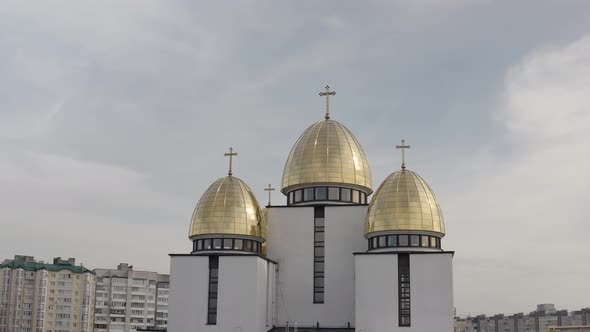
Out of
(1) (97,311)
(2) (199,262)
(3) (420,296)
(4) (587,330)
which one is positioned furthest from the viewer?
(4) (587,330)

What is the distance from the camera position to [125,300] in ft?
299

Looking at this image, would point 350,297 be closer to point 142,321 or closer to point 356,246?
point 356,246

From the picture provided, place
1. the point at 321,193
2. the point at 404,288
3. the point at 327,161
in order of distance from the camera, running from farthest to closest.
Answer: the point at 321,193 < the point at 327,161 < the point at 404,288

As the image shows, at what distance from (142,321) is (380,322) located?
2554 inches

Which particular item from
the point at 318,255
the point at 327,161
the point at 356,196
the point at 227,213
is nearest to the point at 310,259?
the point at 318,255

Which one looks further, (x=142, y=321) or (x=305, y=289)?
(x=142, y=321)

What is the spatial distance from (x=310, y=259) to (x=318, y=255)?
1.47 ft

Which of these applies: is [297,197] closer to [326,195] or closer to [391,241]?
[326,195]

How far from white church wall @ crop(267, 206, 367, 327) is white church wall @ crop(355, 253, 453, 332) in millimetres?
3025

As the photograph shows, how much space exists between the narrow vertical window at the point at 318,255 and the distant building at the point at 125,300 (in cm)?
5704

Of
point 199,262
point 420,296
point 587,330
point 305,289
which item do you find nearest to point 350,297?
point 305,289

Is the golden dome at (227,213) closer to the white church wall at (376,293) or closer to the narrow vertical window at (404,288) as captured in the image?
the white church wall at (376,293)

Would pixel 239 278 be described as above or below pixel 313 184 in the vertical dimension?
below

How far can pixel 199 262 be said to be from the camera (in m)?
34.9
